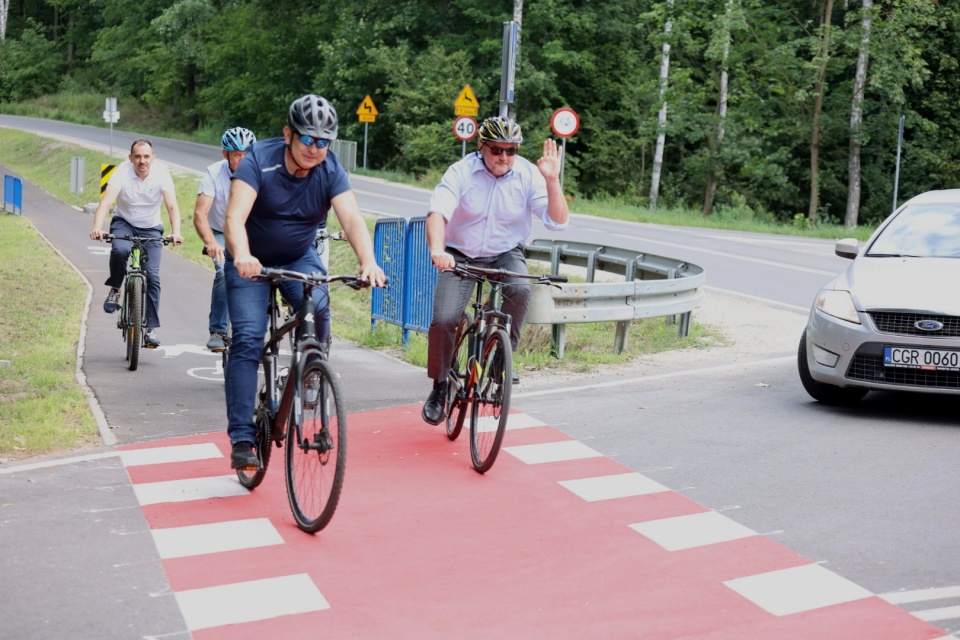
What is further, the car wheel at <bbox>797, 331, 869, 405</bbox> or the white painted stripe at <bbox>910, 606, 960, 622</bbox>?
the car wheel at <bbox>797, 331, 869, 405</bbox>

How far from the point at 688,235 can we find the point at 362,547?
24.5 m

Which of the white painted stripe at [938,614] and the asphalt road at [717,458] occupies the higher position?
the white painted stripe at [938,614]

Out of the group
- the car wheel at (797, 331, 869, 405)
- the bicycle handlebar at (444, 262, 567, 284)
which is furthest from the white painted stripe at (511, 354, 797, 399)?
the bicycle handlebar at (444, 262, 567, 284)

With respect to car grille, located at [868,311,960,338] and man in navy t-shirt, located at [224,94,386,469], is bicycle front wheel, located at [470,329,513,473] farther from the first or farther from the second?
car grille, located at [868,311,960,338]

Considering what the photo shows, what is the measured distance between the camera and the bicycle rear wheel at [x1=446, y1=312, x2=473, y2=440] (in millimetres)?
7720

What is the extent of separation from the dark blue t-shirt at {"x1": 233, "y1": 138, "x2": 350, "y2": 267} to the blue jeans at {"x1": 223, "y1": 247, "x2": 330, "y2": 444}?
0.19 m

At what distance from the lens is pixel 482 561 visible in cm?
561

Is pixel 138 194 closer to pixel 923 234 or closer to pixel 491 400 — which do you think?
pixel 491 400

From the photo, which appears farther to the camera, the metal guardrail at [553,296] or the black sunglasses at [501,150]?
the metal guardrail at [553,296]

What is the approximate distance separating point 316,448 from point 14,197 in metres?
29.2

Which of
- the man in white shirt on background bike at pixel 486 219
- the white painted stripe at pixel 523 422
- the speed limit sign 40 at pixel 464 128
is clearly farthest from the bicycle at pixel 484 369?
the speed limit sign 40 at pixel 464 128

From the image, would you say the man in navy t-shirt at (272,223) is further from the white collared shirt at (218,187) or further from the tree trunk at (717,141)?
the tree trunk at (717,141)

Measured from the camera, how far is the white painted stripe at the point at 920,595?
5.20 meters

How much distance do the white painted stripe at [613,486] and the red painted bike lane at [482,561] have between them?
19 mm
